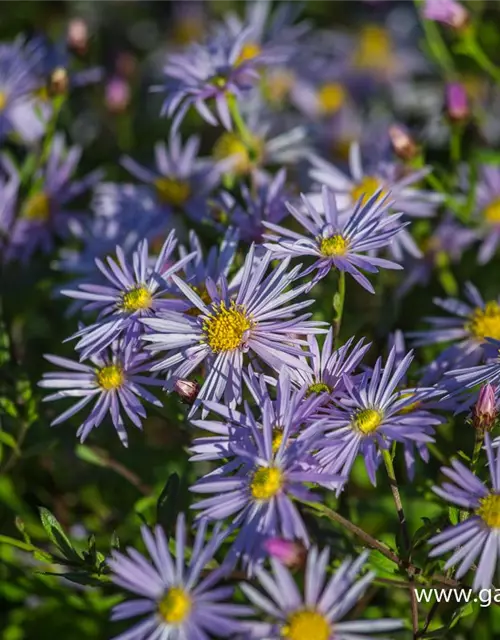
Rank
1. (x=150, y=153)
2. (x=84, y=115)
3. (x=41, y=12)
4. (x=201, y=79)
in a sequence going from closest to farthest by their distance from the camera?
(x=201, y=79) < (x=150, y=153) < (x=84, y=115) < (x=41, y=12)

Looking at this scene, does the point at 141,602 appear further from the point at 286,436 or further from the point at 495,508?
the point at 495,508

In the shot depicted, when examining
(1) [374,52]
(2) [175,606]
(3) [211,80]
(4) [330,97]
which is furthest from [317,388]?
(1) [374,52]

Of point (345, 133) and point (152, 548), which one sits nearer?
point (152, 548)

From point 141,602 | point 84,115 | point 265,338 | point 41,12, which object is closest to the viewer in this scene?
point 141,602

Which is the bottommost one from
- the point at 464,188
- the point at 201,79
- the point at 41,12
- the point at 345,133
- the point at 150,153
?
the point at 201,79

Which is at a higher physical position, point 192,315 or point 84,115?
point 84,115

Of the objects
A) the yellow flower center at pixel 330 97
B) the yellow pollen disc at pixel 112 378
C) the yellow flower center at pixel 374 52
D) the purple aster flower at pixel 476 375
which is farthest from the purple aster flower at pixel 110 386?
the yellow flower center at pixel 374 52

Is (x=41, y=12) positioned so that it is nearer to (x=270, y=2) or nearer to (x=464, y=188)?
(x=270, y=2)

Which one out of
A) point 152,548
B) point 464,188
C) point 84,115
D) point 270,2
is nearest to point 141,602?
point 152,548
